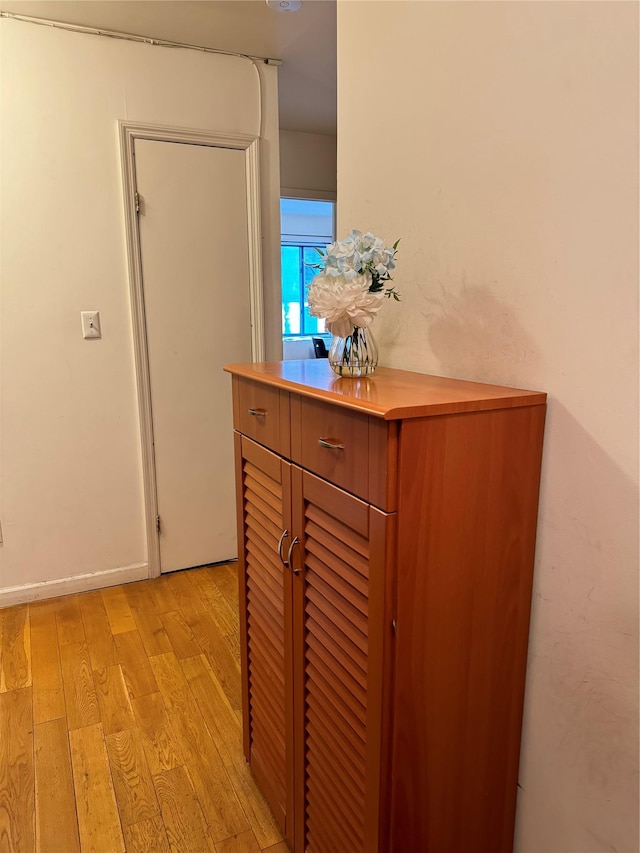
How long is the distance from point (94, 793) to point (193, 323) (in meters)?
1.85

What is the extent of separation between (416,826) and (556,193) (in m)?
1.09

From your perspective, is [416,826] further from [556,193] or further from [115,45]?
[115,45]

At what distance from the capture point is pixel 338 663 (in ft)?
3.56

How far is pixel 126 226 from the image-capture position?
249 centimetres

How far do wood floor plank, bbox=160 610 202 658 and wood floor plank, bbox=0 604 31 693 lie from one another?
20.2 inches

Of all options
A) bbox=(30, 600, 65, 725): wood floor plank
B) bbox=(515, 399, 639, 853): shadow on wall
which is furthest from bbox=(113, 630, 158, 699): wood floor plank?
bbox=(515, 399, 639, 853): shadow on wall

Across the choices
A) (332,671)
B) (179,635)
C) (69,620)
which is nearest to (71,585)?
(69,620)

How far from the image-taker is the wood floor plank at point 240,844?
4.65 ft

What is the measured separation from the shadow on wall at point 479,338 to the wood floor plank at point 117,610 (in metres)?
1.83

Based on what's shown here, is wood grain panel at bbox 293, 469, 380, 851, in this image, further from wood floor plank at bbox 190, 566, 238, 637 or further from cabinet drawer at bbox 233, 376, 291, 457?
wood floor plank at bbox 190, 566, 238, 637

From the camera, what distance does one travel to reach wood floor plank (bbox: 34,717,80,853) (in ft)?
4.74

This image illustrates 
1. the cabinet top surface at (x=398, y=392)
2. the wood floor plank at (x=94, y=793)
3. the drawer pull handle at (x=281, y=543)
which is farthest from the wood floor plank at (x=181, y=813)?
the cabinet top surface at (x=398, y=392)

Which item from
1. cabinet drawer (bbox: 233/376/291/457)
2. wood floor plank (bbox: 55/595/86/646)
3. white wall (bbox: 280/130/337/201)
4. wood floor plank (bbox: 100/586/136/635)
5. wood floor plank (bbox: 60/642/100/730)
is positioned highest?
white wall (bbox: 280/130/337/201)

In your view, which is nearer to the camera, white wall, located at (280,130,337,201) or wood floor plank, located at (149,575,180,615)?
wood floor plank, located at (149,575,180,615)
